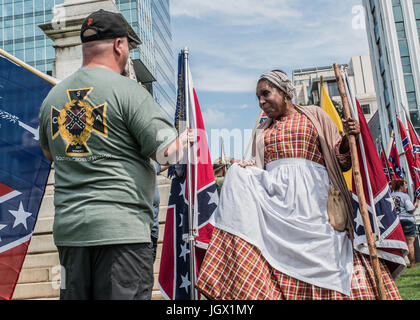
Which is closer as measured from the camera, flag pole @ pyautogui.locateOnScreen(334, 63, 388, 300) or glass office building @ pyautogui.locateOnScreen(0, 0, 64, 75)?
flag pole @ pyautogui.locateOnScreen(334, 63, 388, 300)

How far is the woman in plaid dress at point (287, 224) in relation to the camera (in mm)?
3508

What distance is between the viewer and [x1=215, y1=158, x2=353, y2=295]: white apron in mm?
3535

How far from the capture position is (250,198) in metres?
3.83

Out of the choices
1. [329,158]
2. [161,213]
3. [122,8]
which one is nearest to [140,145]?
[329,158]

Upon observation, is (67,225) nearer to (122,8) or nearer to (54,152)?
(54,152)

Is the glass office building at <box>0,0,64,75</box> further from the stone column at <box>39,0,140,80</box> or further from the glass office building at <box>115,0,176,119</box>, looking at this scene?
the stone column at <box>39,0,140,80</box>

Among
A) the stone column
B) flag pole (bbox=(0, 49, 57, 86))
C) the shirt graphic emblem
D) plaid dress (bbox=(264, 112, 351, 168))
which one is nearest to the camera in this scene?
the shirt graphic emblem

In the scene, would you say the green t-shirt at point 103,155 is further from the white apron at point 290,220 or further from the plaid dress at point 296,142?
the plaid dress at point 296,142

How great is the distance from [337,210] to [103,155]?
81.3 inches

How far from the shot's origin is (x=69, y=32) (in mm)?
7961

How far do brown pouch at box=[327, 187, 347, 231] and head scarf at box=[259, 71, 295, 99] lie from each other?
1.02m

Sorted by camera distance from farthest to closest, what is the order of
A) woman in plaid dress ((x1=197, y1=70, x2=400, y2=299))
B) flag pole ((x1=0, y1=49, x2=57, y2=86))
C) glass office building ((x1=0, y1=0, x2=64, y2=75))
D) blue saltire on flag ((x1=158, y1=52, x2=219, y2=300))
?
glass office building ((x1=0, y1=0, x2=64, y2=75)) → blue saltire on flag ((x1=158, y1=52, x2=219, y2=300)) → flag pole ((x1=0, y1=49, x2=57, y2=86)) → woman in plaid dress ((x1=197, y1=70, x2=400, y2=299))

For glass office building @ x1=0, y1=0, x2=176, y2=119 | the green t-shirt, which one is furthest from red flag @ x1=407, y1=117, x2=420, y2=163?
glass office building @ x1=0, y1=0, x2=176, y2=119

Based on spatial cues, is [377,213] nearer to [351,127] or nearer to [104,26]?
[351,127]
